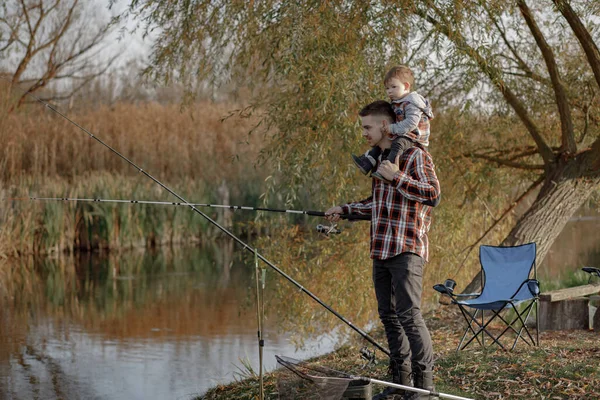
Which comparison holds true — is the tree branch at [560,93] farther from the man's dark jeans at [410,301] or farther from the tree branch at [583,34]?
the man's dark jeans at [410,301]

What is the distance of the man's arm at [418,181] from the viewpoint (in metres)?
3.24

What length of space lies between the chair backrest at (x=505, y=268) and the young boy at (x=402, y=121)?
6.01ft

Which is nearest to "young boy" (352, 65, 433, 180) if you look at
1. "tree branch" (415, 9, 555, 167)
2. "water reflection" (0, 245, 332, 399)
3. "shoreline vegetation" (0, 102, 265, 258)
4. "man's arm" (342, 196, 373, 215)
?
"man's arm" (342, 196, 373, 215)

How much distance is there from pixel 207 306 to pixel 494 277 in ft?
14.4

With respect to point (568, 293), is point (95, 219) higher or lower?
higher

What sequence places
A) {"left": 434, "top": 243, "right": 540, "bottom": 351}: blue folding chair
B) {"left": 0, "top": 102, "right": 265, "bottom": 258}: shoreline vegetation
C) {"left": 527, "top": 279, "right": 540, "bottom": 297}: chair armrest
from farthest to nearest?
{"left": 0, "top": 102, "right": 265, "bottom": 258}: shoreline vegetation
{"left": 434, "top": 243, "right": 540, "bottom": 351}: blue folding chair
{"left": 527, "top": 279, "right": 540, "bottom": 297}: chair armrest

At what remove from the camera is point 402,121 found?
3.38 meters

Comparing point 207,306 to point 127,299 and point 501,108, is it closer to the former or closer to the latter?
point 127,299

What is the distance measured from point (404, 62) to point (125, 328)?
3.67 meters

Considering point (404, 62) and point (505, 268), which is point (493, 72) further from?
point (505, 268)

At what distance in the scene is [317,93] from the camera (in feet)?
18.7

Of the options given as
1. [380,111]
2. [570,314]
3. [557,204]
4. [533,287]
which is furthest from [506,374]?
[557,204]

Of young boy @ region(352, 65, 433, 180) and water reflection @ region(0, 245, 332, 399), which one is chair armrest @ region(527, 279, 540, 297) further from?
water reflection @ region(0, 245, 332, 399)

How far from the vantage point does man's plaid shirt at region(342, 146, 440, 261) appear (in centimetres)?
326
